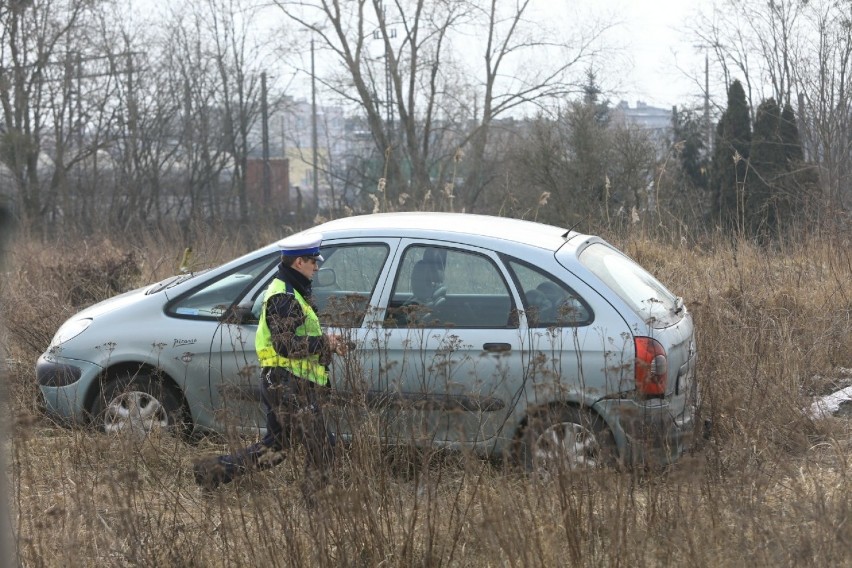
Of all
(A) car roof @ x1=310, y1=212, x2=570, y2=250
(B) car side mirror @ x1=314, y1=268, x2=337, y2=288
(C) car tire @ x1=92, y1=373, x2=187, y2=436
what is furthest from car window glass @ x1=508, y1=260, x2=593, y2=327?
(C) car tire @ x1=92, y1=373, x2=187, y2=436

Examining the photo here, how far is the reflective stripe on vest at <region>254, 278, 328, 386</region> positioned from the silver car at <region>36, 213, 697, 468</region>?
0.35 ft

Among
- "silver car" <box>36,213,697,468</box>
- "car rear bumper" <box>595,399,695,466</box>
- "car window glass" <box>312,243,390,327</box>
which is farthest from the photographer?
"car window glass" <box>312,243,390,327</box>

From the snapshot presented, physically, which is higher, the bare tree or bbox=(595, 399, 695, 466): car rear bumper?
the bare tree

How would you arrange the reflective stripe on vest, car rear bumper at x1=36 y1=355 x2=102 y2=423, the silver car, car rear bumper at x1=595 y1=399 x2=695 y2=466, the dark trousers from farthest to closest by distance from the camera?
1. car rear bumper at x1=36 y1=355 x2=102 y2=423
2. the silver car
3. the reflective stripe on vest
4. the dark trousers
5. car rear bumper at x1=595 y1=399 x2=695 y2=466

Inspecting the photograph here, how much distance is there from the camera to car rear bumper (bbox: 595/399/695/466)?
384 cm

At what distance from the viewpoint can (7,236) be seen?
2551mm

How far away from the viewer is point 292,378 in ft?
14.8

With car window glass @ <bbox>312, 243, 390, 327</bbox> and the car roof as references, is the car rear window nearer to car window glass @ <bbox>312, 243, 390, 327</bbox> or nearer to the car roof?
the car roof

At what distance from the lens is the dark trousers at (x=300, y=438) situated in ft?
13.2

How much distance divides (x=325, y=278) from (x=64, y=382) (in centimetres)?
181

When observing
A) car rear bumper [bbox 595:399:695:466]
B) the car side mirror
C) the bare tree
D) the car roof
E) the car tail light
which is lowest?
car rear bumper [bbox 595:399:695:466]

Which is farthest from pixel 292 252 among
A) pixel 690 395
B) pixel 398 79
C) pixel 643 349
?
pixel 398 79

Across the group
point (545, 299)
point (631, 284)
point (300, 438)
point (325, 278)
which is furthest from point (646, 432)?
point (325, 278)

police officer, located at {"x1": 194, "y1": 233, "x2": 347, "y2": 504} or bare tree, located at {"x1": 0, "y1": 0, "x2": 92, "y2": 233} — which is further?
bare tree, located at {"x1": 0, "y1": 0, "x2": 92, "y2": 233}
